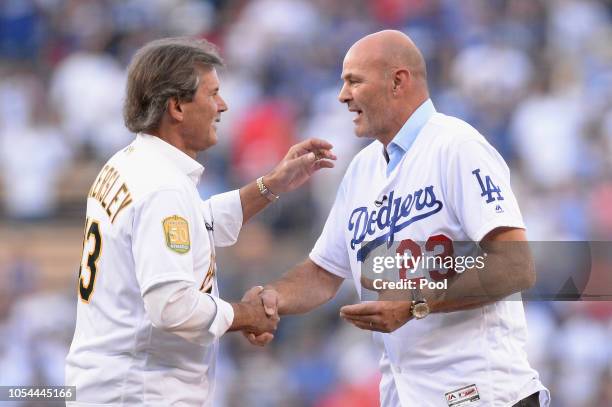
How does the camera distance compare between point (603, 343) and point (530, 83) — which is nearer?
point (603, 343)

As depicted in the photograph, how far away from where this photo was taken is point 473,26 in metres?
11.7

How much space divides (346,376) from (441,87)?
10.3ft

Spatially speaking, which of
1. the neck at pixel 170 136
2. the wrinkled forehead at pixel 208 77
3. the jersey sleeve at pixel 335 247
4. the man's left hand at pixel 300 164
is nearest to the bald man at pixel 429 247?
the jersey sleeve at pixel 335 247

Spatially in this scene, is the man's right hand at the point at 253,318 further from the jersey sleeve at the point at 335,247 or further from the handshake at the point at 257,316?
the jersey sleeve at the point at 335,247

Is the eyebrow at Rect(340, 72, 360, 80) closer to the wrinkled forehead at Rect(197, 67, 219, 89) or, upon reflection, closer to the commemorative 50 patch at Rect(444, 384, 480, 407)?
the wrinkled forehead at Rect(197, 67, 219, 89)

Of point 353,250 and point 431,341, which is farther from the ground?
point 353,250

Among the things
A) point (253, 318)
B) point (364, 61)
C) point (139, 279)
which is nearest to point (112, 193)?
point (139, 279)

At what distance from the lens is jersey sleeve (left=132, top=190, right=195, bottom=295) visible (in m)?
4.38

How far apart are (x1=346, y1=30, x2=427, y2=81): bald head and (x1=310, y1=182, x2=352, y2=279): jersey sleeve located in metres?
0.59

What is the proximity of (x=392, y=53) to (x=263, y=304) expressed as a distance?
1149mm

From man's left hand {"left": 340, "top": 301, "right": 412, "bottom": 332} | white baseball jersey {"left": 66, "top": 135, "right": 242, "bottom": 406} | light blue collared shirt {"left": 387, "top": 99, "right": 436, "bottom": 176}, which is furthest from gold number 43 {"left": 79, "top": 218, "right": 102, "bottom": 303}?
light blue collared shirt {"left": 387, "top": 99, "right": 436, "bottom": 176}

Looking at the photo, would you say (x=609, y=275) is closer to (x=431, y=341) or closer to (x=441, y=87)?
(x=431, y=341)

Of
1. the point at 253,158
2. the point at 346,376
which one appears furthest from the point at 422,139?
the point at 253,158

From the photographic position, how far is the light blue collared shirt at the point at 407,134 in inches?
196
